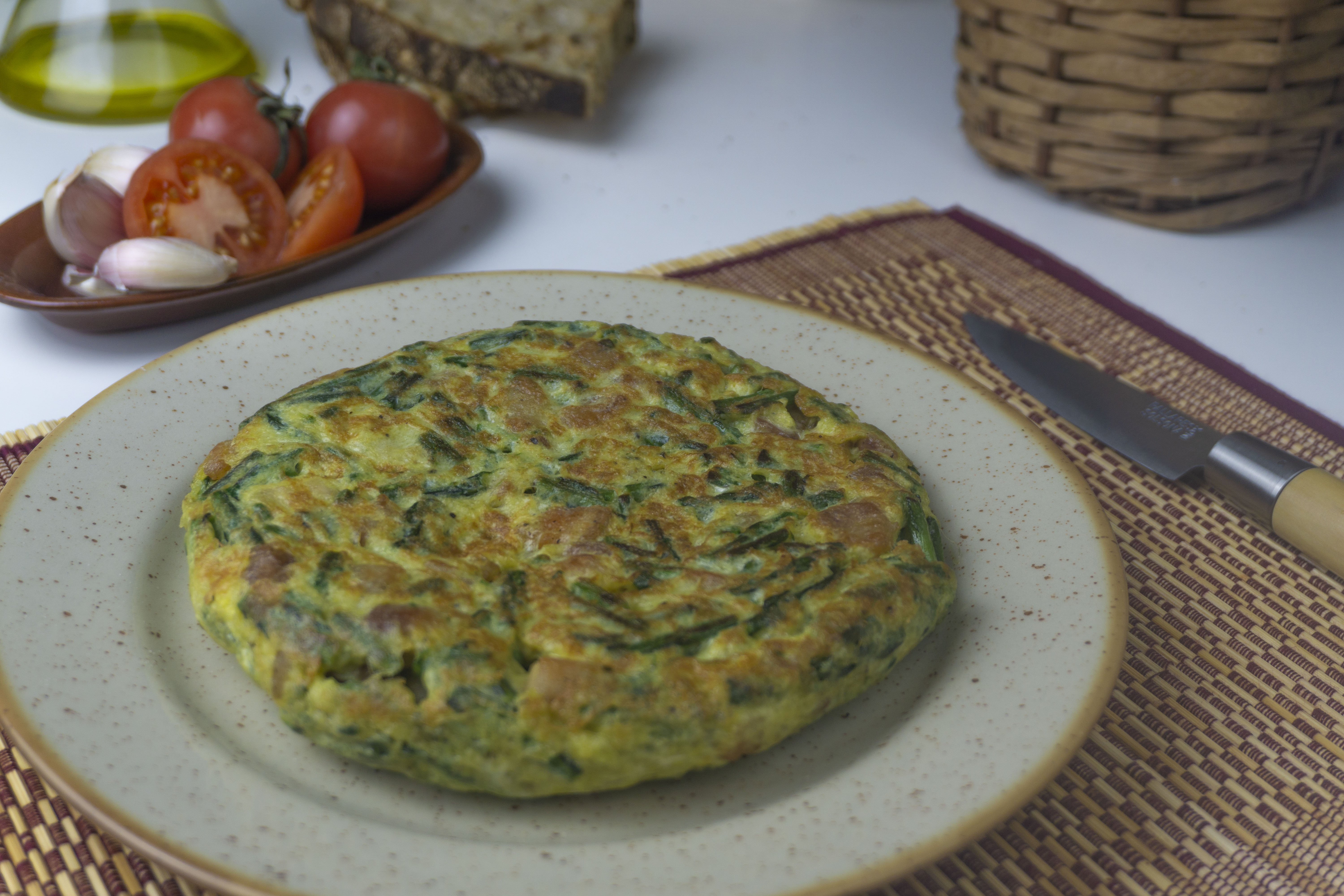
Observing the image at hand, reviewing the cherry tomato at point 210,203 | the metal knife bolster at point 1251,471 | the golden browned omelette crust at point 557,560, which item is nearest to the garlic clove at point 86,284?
the cherry tomato at point 210,203

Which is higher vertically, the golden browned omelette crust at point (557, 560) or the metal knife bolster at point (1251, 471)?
the golden browned omelette crust at point (557, 560)

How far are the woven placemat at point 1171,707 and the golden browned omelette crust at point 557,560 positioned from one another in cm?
32

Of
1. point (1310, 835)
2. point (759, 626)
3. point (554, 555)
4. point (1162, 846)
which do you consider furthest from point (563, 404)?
point (1310, 835)

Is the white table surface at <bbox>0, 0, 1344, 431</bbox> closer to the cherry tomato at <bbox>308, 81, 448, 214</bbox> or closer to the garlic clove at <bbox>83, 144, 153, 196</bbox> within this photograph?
the cherry tomato at <bbox>308, 81, 448, 214</bbox>

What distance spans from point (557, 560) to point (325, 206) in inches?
63.9

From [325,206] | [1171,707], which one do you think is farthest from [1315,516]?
[325,206]

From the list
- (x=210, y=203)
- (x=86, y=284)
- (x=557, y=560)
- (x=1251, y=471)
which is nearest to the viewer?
(x=557, y=560)

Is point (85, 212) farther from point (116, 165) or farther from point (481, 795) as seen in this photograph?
point (481, 795)

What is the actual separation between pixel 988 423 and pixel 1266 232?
1.79 metres

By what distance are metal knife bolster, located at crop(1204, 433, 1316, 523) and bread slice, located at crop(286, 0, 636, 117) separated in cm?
220

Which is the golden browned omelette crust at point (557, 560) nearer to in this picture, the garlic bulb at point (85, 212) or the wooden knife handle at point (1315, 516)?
the wooden knife handle at point (1315, 516)

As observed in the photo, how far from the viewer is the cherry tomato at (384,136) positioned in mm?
3027

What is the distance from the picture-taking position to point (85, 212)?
2674mm

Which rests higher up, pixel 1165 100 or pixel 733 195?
pixel 1165 100
